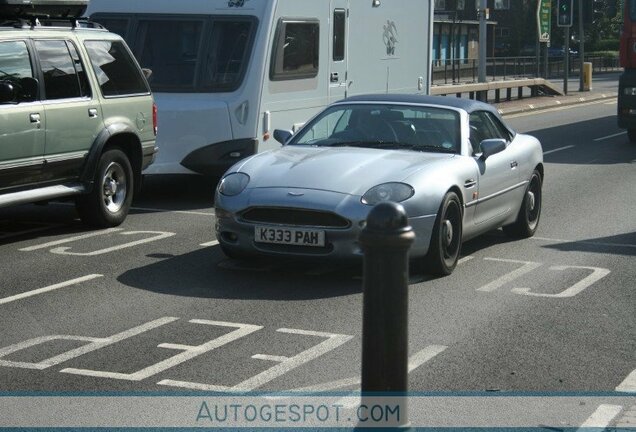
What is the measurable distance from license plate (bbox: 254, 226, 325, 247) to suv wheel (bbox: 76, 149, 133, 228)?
3022 mm

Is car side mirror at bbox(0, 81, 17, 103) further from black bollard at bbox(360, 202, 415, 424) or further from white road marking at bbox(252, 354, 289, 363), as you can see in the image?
black bollard at bbox(360, 202, 415, 424)

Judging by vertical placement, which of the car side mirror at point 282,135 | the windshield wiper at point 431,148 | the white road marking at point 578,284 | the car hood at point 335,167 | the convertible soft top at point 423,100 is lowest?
the white road marking at point 578,284

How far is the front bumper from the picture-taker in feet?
30.3

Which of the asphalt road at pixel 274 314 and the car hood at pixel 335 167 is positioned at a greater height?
the car hood at pixel 335 167

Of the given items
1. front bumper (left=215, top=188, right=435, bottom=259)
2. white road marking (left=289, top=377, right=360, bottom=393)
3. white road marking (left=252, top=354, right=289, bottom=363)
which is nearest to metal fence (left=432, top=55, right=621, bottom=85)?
front bumper (left=215, top=188, right=435, bottom=259)

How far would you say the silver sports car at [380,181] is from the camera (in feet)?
30.7

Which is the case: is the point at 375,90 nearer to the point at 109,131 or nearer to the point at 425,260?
the point at 109,131

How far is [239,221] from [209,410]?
146 inches

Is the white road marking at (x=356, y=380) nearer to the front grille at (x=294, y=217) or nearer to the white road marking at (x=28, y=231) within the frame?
the front grille at (x=294, y=217)

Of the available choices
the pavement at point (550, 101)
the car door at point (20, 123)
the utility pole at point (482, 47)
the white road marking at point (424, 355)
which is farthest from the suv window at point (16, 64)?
the utility pole at point (482, 47)

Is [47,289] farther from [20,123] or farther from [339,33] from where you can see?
[339,33]

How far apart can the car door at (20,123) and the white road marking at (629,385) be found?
19.8 ft

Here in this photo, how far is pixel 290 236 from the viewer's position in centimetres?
937

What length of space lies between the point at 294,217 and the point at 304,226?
0.12 metres
